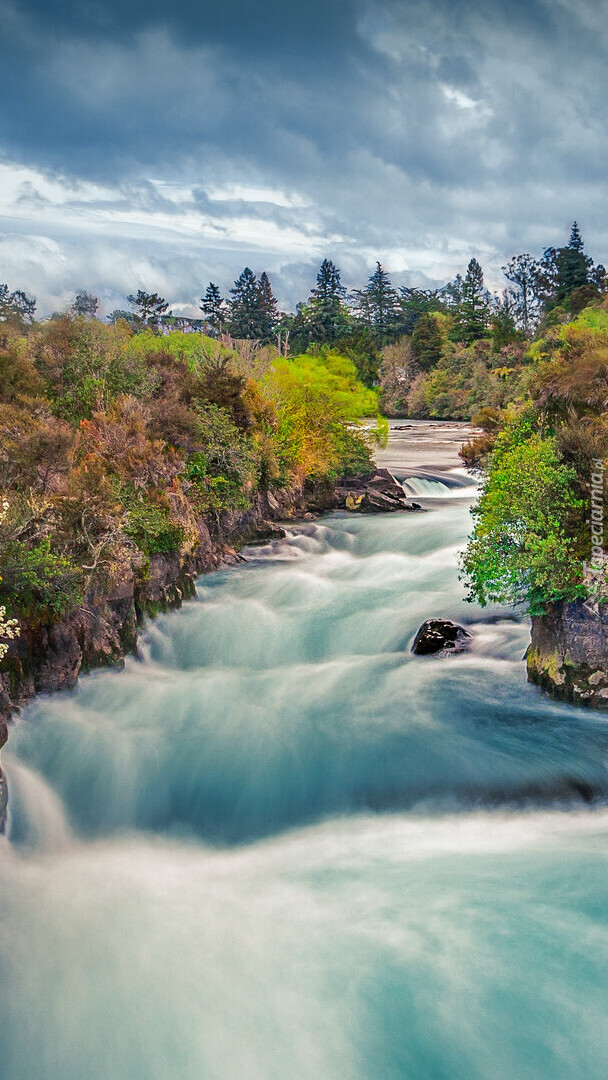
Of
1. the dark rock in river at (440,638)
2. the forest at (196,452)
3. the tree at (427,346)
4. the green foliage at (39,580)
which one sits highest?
the tree at (427,346)

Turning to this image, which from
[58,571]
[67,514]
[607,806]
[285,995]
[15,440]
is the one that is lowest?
[285,995]

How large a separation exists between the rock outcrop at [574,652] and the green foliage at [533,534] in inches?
17.3

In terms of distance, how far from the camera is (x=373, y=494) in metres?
34.8

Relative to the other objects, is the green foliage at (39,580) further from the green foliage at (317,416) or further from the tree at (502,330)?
the tree at (502,330)

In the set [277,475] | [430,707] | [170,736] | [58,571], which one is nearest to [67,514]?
[58,571]

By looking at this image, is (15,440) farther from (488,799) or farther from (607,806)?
(607,806)

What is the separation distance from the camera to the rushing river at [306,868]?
8375 millimetres

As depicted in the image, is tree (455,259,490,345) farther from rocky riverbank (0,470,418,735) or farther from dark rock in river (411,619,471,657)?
dark rock in river (411,619,471,657)

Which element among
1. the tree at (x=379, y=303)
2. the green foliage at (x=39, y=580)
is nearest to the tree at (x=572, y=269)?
the tree at (x=379, y=303)

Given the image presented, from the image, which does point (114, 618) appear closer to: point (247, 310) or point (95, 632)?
point (95, 632)

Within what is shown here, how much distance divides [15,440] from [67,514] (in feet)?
7.79

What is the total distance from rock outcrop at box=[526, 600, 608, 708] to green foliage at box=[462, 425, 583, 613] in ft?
1.44

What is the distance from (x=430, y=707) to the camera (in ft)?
50.2

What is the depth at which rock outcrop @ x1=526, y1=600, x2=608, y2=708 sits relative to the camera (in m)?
13.9
